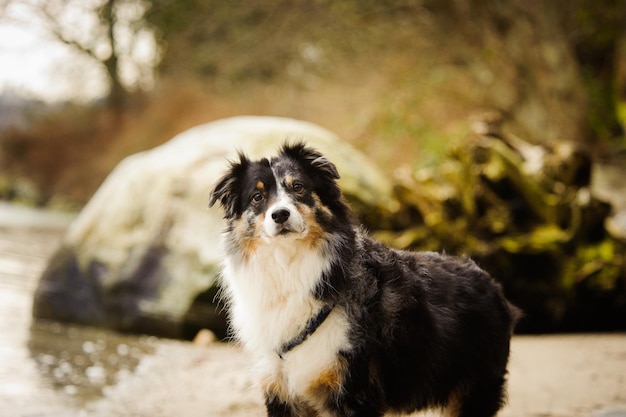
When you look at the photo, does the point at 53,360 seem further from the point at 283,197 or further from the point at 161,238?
the point at 283,197

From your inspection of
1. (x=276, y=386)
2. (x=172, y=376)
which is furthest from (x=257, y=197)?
(x=172, y=376)

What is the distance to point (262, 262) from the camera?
4.11m

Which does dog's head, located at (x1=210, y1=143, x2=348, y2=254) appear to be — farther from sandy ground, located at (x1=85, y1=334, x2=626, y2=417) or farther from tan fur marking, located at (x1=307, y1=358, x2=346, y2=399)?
sandy ground, located at (x1=85, y1=334, x2=626, y2=417)

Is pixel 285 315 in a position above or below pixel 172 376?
above

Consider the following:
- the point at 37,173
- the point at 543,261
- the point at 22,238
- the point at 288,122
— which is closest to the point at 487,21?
the point at 288,122

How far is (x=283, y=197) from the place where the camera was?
159 inches

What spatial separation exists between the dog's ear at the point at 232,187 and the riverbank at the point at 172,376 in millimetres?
1426

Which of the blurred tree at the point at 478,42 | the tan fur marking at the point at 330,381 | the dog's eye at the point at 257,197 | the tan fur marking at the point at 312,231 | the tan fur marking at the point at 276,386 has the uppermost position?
the blurred tree at the point at 478,42

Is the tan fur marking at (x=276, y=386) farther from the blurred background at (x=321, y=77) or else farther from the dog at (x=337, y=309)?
the blurred background at (x=321, y=77)

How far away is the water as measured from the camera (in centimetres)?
590

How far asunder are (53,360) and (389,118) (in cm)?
1092

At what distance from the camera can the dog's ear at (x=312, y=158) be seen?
420 centimetres

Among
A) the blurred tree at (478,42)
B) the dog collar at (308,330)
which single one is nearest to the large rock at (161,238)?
the dog collar at (308,330)

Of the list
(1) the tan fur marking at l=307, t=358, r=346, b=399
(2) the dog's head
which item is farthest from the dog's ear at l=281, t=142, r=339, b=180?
(1) the tan fur marking at l=307, t=358, r=346, b=399
